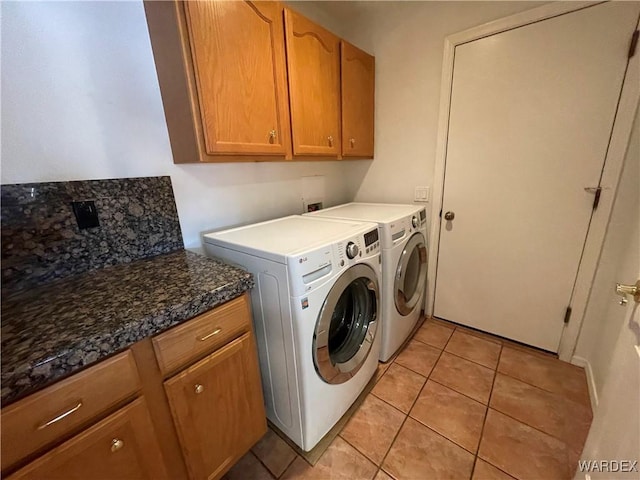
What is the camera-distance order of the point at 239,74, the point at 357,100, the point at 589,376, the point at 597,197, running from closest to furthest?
the point at 239,74 < the point at 597,197 < the point at 589,376 < the point at 357,100

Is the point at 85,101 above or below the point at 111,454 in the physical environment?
above

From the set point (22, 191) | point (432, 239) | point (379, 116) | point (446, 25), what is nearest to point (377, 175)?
point (379, 116)

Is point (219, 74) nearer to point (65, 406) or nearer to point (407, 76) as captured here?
point (65, 406)

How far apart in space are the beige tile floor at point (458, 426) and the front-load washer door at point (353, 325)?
332 millimetres

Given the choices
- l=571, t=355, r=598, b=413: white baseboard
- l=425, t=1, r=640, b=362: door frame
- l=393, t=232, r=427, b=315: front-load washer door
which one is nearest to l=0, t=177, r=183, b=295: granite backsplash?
l=393, t=232, r=427, b=315: front-load washer door

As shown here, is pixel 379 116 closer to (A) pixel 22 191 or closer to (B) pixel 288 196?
(B) pixel 288 196

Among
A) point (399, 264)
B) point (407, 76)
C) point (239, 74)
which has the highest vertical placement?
point (407, 76)

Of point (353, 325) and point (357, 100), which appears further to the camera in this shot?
point (357, 100)

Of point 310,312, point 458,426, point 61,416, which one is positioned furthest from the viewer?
point 458,426

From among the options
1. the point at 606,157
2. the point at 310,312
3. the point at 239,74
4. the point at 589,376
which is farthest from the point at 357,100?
the point at 589,376

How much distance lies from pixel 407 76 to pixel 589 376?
219 cm

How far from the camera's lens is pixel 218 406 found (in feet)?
3.06

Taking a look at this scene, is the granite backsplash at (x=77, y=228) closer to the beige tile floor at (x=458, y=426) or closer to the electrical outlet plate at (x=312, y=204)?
the electrical outlet plate at (x=312, y=204)

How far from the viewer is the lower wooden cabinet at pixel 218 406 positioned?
2.74ft
